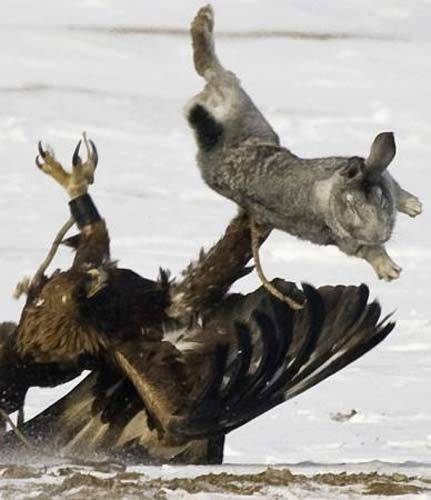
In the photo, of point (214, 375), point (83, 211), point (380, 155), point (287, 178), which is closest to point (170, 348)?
point (214, 375)

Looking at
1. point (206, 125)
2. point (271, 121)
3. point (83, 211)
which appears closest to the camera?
point (206, 125)

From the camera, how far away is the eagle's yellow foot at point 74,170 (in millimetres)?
6660

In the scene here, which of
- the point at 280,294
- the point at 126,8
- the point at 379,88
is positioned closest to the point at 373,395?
the point at 280,294

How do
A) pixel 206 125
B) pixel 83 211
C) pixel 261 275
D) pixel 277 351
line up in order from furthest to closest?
1. pixel 83 211
2. pixel 277 351
3. pixel 261 275
4. pixel 206 125

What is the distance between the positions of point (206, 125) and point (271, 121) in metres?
7.99

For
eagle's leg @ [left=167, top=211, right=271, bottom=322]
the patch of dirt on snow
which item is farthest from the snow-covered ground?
the patch of dirt on snow

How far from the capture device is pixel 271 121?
46.1ft

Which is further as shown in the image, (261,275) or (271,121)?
(271,121)

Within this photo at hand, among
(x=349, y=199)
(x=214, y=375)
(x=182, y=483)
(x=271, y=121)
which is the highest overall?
(x=271, y=121)

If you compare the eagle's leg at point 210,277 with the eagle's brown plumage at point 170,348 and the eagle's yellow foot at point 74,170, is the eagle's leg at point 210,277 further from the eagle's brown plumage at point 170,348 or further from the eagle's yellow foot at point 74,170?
the eagle's yellow foot at point 74,170

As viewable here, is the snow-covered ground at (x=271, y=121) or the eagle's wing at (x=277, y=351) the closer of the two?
the eagle's wing at (x=277, y=351)

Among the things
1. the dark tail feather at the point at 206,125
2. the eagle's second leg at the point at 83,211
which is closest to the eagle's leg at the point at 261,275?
the dark tail feather at the point at 206,125

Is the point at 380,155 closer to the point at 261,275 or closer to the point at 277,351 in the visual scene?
the point at 261,275

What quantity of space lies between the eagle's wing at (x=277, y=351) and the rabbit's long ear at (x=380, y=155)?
3.32 feet
